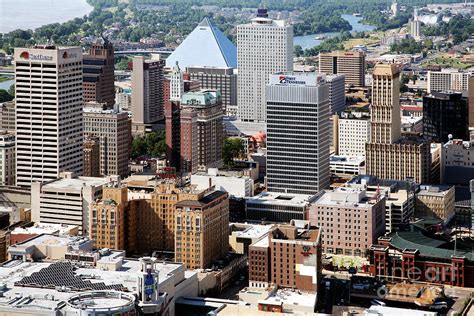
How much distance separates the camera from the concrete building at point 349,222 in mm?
31156

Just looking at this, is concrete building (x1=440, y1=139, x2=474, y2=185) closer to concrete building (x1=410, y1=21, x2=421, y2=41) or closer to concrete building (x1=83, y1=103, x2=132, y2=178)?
concrete building (x1=83, y1=103, x2=132, y2=178)

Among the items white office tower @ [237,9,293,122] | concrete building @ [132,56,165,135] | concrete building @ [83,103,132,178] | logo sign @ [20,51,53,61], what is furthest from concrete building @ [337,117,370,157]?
logo sign @ [20,51,53,61]

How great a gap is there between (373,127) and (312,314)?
43.9 feet

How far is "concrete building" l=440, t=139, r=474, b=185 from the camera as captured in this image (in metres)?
37.4

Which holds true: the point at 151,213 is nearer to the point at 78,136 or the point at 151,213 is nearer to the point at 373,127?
the point at 78,136

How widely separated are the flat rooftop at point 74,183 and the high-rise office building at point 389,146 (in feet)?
29.5

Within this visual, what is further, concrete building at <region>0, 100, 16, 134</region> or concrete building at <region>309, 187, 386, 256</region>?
concrete building at <region>0, 100, 16, 134</region>

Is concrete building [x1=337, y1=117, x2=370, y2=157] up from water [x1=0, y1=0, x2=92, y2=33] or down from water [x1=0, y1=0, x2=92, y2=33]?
down

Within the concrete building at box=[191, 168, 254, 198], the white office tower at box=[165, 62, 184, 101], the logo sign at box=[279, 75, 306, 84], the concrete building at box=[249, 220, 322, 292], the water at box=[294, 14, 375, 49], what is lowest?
the concrete building at box=[249, 220, 322, 292]

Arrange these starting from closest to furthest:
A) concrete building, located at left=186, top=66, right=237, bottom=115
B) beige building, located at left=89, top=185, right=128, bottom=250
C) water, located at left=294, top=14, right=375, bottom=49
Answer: beige building, located at left=89, top=185, right=128, bottom=250
concrete building, located at left=186, top=66, right=237, bottom=115
water, located at left=294, top=14, right=375, bottom=49

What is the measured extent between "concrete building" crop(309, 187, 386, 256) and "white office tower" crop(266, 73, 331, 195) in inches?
143

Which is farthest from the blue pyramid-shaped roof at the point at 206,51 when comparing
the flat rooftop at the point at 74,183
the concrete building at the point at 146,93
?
the flat rooftop at the point at 74,183

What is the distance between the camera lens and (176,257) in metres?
28.9

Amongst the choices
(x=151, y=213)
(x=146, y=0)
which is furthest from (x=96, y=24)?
(x=151, y=213)
